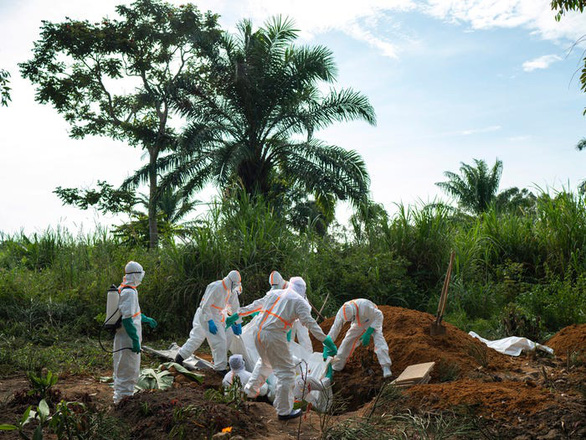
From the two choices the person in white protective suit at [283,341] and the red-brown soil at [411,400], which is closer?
the red-brown soil at [411,400]

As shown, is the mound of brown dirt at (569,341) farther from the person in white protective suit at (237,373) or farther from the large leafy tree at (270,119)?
the large leafy tree at (270,119)

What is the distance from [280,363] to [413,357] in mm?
1973

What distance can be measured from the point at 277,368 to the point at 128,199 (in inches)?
752

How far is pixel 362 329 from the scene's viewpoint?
22.5 feet

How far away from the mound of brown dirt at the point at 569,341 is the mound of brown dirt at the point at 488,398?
2.72m

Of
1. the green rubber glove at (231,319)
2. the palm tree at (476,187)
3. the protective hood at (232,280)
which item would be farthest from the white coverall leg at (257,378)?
the palm tree at (476,187)

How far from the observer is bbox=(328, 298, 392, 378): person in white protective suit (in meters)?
6.69

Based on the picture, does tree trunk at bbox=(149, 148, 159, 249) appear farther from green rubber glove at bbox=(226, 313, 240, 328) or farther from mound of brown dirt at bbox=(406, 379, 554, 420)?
mound of brown dirt at bbox=(406, 379, 554, 420)

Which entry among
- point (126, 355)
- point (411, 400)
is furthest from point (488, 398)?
point (126, 355)

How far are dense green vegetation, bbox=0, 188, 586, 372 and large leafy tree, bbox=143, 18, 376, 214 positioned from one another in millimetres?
5461

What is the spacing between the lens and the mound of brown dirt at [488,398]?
4.88 metres

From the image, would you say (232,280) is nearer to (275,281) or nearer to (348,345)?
(275,281)

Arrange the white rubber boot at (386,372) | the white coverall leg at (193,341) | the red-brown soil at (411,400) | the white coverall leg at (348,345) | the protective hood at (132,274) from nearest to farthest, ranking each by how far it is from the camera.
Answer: the red-brown soil at (411,400) < the protective hood at (132,274) < the white rubber boot at (386,372) < the white coverall leg at (348,345) < the white coverall leg at (193,341)

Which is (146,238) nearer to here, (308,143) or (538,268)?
(308,143)
